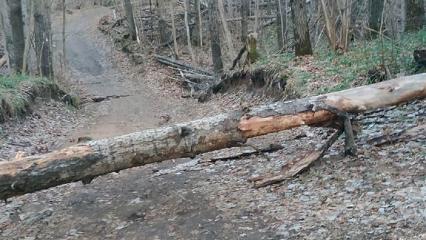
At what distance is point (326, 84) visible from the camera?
11016 mm

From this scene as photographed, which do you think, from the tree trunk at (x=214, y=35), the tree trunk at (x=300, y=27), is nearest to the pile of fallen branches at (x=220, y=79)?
the tree trunk at (x=214, y=35)

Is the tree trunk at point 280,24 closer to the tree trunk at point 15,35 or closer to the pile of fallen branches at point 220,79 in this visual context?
the pile of fallen branches at point 220,79

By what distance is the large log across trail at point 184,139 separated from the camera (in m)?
6.34

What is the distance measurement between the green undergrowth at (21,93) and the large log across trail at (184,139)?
20.3 feet

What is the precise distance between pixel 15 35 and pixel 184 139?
1398 centimetres

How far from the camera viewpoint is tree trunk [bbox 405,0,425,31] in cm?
1459

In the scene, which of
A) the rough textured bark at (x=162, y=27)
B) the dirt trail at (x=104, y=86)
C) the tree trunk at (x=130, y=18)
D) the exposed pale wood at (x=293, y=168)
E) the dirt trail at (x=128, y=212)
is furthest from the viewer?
the tree trunk at (x=130, y=18)

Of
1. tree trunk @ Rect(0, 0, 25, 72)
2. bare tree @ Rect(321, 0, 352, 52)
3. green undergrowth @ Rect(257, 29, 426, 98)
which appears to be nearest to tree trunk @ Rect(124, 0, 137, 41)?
tree trunk @ Rect(0, 0, 25, 72)

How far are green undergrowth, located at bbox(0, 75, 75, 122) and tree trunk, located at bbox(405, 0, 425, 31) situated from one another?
37.2ft

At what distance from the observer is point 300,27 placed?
1350 centimetres

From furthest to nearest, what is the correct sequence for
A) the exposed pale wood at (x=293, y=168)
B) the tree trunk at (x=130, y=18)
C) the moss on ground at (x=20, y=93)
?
the tree trunk at (x=130, y=18), the moss on ground at (x=20, y=93), the exposed pale wood at (x=293, y=168)

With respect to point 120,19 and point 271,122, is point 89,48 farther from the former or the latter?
point 271,122

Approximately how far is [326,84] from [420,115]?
10.3 feet

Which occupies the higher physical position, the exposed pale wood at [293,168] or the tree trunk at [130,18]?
the tree trunk at [130,18]
